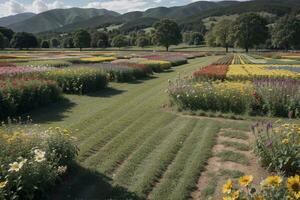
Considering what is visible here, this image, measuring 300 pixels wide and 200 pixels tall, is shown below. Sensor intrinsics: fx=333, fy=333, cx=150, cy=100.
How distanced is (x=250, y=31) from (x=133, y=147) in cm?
6196

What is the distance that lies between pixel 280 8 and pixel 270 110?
590ft

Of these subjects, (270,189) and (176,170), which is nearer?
(270,189)

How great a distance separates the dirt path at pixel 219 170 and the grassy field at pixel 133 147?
15 cm

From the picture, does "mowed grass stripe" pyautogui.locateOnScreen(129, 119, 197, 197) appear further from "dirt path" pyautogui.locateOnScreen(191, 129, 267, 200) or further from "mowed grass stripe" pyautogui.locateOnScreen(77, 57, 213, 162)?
"mowed grass stripe" pyautogui.locateOnScreen(77, 57, 213, 162)

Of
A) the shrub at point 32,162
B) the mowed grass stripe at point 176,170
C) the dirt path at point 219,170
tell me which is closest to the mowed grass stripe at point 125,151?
the shrub at point 32,162

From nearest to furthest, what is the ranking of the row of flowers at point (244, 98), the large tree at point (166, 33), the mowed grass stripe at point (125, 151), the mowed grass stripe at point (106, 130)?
the mowed grass stripe at point (125, 151), the mowed grass stripe at point (106, 130), the row of flowers at point (244, 98), the large tree at point (166, 33)

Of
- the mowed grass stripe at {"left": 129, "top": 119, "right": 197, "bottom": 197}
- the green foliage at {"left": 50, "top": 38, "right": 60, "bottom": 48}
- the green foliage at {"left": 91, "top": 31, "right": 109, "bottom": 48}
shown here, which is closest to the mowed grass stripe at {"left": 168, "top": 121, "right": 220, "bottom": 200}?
the mowed grass stripe at {"left": 129, "top": 119, "right": 197, "bottom": 197}

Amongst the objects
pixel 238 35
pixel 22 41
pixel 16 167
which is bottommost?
pixel 16 167

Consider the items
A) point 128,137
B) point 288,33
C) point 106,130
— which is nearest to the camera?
point 128,137

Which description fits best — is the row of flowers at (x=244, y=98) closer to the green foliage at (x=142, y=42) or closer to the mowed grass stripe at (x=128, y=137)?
the mowed grass stripe at (x=128, y=137)

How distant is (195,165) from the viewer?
21.6 feet

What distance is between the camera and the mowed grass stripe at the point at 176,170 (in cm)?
546

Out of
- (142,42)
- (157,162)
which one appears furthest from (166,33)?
(157,162)

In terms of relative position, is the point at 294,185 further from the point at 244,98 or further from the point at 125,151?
the point at 244,98
